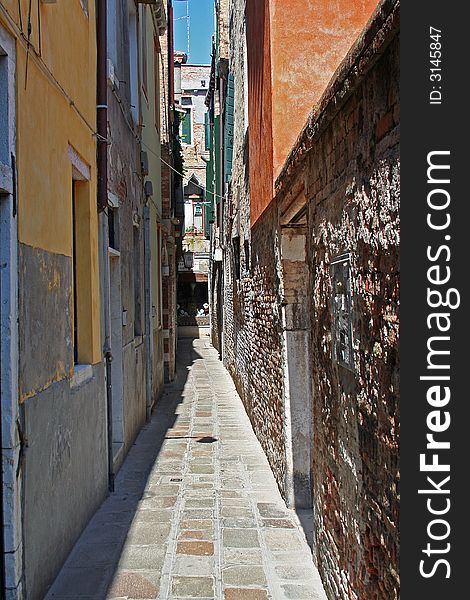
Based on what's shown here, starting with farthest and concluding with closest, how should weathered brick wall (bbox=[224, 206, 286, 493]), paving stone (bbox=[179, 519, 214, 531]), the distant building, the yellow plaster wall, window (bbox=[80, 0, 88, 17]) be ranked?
the distant building, weathered brick wall (bbox=[224, 206, 286, 493]), window (bbox=[80, 0, 88, 17]), paving stone (bbox=[179, 519, 214, 531]), the yellow plaster wall

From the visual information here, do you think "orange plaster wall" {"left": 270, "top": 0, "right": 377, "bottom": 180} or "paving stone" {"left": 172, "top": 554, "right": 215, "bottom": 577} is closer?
"paving stone" {"left": 172, "top": 554, "right": 215, "bottom": 577}

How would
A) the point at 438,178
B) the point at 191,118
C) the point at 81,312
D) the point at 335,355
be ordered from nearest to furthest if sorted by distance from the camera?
the point at 438,178
the point at 335,355
the point at 81,312
the point at 191,118

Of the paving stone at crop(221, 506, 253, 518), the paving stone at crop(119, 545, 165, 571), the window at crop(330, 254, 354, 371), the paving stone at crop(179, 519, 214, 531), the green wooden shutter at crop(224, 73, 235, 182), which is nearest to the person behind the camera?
the window at crop(330, 254, 354, 371)

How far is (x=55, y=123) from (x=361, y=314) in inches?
92.0

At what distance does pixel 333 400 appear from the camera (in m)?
3.40

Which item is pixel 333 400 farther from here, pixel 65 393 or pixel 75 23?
pixel 75 23

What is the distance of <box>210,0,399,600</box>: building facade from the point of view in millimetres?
2344

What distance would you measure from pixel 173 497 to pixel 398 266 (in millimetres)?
4099

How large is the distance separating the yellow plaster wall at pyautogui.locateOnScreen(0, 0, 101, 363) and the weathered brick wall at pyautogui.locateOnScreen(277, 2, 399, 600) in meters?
1.47

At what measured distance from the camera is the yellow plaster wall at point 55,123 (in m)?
3.34

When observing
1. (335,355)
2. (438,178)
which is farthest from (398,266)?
(335,355)

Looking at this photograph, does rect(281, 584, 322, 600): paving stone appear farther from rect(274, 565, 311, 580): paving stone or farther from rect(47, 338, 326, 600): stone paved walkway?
rect(274, 565, 311, 580): paving stone

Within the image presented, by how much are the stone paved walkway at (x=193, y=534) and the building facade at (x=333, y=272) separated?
0.92ft

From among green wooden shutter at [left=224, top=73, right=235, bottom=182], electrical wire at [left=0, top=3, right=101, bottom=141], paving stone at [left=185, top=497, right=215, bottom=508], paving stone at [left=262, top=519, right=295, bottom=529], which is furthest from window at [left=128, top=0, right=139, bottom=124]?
paving stone at [left=262, top=519, right=295, bottom=529]
